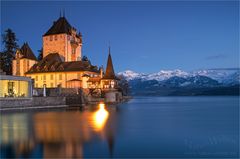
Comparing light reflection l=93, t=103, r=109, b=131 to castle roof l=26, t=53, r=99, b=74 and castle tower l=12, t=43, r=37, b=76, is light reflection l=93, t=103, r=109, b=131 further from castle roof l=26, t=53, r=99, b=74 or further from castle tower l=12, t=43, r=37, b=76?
castle tower l=12, t=43, r=37, b=76

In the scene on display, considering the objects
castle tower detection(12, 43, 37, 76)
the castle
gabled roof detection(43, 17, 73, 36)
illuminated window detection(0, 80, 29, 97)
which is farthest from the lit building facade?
gabled roof detection(43, 17, 73, 36)

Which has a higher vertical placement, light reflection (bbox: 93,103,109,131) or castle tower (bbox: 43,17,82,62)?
castle tower (bbox: 43,17,82,62)

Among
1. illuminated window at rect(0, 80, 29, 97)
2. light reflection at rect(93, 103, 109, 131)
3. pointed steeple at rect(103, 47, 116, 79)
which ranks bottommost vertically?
light reflection at rect(93, 103, 109, 131)

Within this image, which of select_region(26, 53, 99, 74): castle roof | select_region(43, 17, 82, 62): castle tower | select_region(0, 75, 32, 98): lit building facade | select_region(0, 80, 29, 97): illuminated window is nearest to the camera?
select_region(0, 75, 32, 98): lit building facade

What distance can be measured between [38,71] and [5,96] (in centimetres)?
2675

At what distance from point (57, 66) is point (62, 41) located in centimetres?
886

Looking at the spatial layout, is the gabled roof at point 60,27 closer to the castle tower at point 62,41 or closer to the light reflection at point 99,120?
the castle tower at point 62,41

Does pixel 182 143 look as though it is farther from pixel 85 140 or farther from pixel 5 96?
Result: pixel 5 96

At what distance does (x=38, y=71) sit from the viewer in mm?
68875

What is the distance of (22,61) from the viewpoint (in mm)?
70250

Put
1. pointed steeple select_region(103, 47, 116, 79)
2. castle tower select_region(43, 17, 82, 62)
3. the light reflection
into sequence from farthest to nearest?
1. castle tower select_region(43, 17, 82, 62)
2. pointed steeple select_region(103, 47, 116, 79)
3. the light reflection

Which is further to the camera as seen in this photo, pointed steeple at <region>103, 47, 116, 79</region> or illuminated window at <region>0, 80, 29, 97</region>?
pointed steeple at <region>103, 47, 116, 79</region>

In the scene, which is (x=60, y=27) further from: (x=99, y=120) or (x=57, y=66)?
(x=99, y=120)

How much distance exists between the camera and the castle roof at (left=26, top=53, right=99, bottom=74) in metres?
66.1
